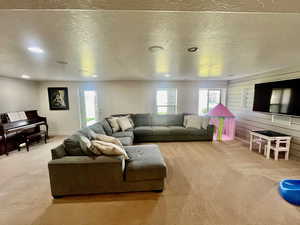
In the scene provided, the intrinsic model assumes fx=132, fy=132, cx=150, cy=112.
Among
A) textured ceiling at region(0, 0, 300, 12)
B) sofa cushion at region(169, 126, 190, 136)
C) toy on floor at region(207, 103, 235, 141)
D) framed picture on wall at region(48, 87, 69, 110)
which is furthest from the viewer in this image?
framed picture on wall at region(48, 87, 69, 110)

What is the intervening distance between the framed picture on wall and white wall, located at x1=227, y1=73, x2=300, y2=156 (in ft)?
21.7

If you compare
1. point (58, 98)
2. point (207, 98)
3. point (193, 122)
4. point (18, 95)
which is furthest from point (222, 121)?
point (18, 95)

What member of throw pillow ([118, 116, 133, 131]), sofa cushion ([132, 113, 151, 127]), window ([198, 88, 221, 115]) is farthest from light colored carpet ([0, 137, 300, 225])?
window ([198, 88, 221, 115])

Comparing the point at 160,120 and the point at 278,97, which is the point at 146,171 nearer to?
the point at 160,120

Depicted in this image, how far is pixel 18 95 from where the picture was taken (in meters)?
4.42

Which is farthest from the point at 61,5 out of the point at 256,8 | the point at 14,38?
the point at 14,38

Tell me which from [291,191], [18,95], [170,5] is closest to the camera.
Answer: [170,5]

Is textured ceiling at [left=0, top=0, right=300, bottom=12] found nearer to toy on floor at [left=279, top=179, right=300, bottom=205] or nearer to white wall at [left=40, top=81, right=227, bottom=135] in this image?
toy on floor at [left=279, top=179, right=300, bottom=205]

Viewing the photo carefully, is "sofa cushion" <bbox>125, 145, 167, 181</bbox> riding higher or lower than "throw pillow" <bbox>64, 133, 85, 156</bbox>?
lower

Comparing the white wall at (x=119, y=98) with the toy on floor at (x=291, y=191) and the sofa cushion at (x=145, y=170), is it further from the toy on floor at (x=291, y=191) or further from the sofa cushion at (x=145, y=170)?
the toy on floor at (x=291, y=191)

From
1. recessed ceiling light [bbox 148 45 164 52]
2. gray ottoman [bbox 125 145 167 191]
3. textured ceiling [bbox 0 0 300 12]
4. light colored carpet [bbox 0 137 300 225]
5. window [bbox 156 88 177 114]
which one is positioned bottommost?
light colored carpet [bbox 0 137 300 225]

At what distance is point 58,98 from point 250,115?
23.0 feet

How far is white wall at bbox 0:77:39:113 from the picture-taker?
396cm

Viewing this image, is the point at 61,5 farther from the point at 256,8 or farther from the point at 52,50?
the point at 52,50
